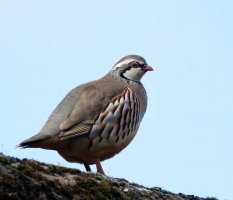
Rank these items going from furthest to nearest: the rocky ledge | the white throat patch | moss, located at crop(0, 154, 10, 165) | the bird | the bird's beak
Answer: the bird's beak < the white throat patch < the bird < moss, located at crop(0, 154, 10, 165) < the rocky ledge

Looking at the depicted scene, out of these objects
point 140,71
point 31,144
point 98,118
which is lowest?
point 31,144

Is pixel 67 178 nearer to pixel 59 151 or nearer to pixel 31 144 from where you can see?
pixel 31 144

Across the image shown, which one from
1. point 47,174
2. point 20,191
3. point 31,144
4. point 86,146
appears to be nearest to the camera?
point 20,191

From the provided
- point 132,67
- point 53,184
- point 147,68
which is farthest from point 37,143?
point 53,184

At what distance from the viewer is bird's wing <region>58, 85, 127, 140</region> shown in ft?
30.8

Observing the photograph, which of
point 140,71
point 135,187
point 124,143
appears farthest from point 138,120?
point 135,187

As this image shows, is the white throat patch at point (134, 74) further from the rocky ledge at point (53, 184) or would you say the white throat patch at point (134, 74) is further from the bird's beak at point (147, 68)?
the rocky ledge at point (53, 184)

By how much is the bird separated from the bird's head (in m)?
1.01

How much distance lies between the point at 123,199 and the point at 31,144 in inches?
126

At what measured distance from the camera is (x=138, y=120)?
10.5m

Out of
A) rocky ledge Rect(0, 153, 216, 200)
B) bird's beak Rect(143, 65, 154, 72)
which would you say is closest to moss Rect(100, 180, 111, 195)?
rocky ledge Rect(0, 153, 216, 200)

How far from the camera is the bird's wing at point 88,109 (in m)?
9.40

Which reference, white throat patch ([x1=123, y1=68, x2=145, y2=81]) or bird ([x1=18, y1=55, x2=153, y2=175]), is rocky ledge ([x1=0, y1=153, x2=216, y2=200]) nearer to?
bird ([x1=18, y1=55, x2=153, y2=175])

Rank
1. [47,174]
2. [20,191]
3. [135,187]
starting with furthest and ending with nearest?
[135,187] < [47,174] < [20,191]
